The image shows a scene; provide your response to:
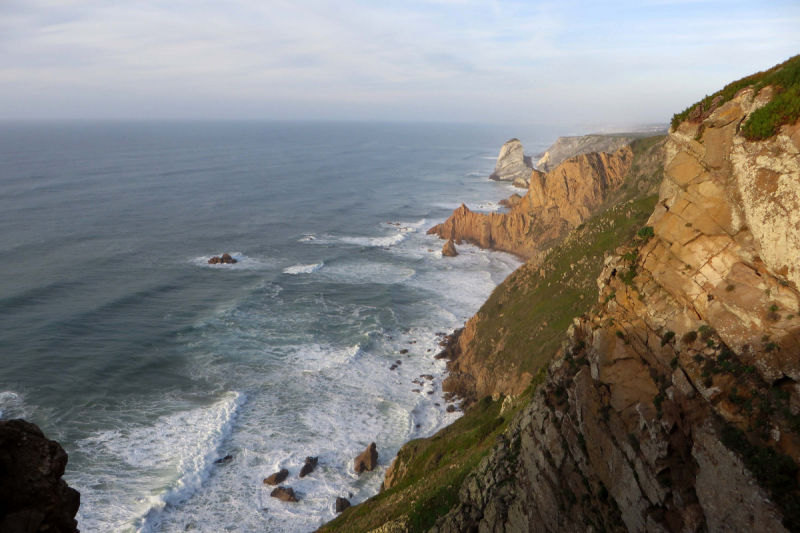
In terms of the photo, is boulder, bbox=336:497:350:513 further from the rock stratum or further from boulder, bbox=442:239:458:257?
boulder, bbox=442:239:458:257

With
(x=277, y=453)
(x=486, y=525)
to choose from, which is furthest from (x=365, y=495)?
(x=486, y=525)

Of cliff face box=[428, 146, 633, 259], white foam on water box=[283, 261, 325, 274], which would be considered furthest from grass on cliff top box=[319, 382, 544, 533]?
cliff face box=[428, 146, 633, 259]

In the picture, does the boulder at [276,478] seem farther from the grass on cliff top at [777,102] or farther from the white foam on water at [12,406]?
the grass on cliff top at [777,102]

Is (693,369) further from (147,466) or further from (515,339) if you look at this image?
(147,466)

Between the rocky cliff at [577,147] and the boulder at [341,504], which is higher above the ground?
the rocky cliff at [577,147]

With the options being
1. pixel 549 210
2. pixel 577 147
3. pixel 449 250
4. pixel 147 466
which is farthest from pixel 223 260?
pixel 577 147

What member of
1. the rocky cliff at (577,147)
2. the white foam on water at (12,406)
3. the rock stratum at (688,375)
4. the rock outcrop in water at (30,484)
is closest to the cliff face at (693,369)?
the rock stratum at (688,375)

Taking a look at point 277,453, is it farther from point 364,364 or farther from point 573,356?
point 573,356
